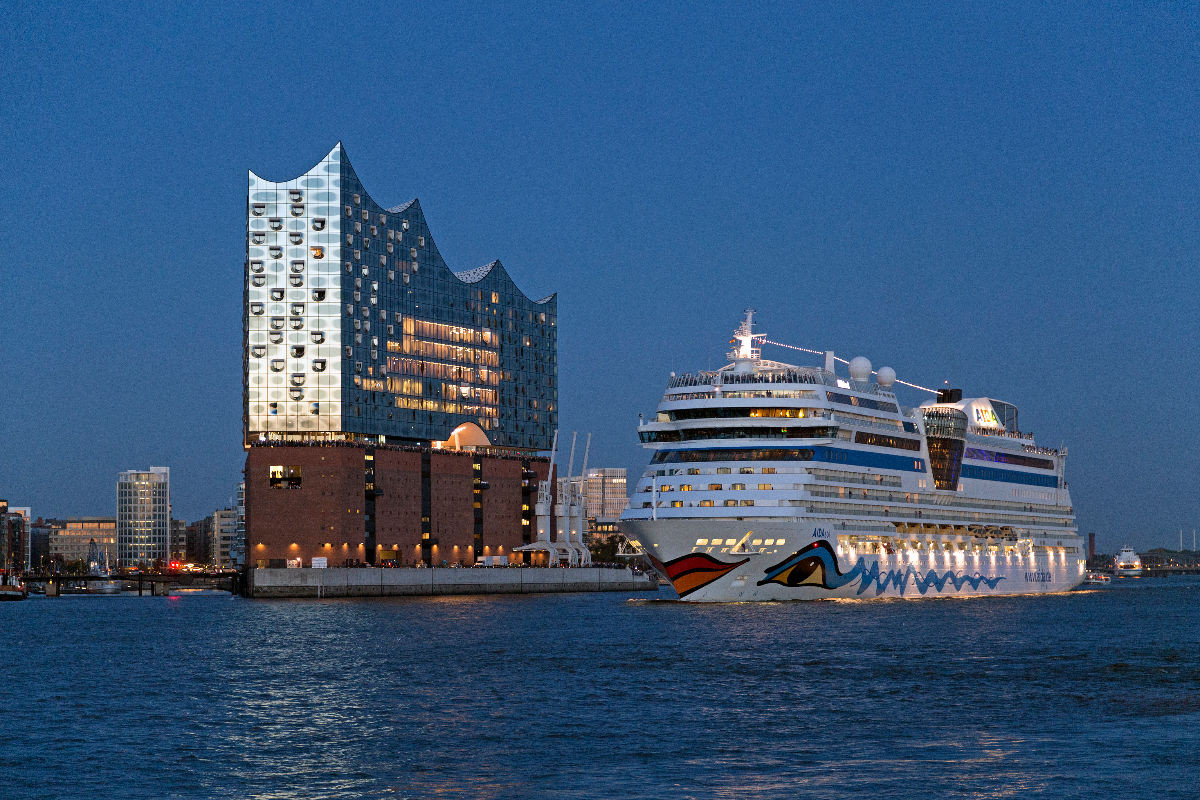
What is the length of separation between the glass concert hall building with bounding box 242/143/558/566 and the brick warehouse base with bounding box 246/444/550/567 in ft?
0.53

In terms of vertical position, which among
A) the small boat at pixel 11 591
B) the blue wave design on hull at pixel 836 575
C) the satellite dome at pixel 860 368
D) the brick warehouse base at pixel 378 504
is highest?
the satellite dome at pixel 860 368

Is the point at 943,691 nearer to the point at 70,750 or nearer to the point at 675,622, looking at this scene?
the point at 70,750

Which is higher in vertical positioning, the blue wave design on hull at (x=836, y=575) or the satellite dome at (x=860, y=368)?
the satellite dome at (x=860, y=368)

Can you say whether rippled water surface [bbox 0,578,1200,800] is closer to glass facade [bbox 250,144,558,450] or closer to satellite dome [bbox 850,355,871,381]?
satellite dome [bbox 850,355,871,381]

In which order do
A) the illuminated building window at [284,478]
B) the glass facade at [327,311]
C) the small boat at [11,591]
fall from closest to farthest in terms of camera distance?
1. the illuminated building window at [284,478]
2. the glass facade at [327,311]
3. the small boat at [11,591]

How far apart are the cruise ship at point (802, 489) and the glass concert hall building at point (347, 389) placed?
71.7m

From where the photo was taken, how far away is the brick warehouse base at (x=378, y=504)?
163m

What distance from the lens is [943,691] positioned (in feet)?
168

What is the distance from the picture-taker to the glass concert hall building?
16438 centimetres

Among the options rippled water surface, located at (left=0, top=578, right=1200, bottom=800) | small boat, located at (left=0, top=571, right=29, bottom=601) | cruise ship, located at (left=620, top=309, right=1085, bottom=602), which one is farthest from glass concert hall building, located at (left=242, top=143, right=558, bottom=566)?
rippled water surface, located at (left=0, top=578, right=1200, bottom=800)

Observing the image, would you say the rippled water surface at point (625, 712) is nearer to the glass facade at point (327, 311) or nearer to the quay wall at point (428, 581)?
the quay wall at point (428, 581)

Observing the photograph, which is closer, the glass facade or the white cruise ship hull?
the white cruise ship hull

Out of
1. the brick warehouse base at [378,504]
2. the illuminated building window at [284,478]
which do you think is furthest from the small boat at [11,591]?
the illuminated building window at [284,478]

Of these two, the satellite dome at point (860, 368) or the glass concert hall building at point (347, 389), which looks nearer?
the satellite dome at point (860, 368)
